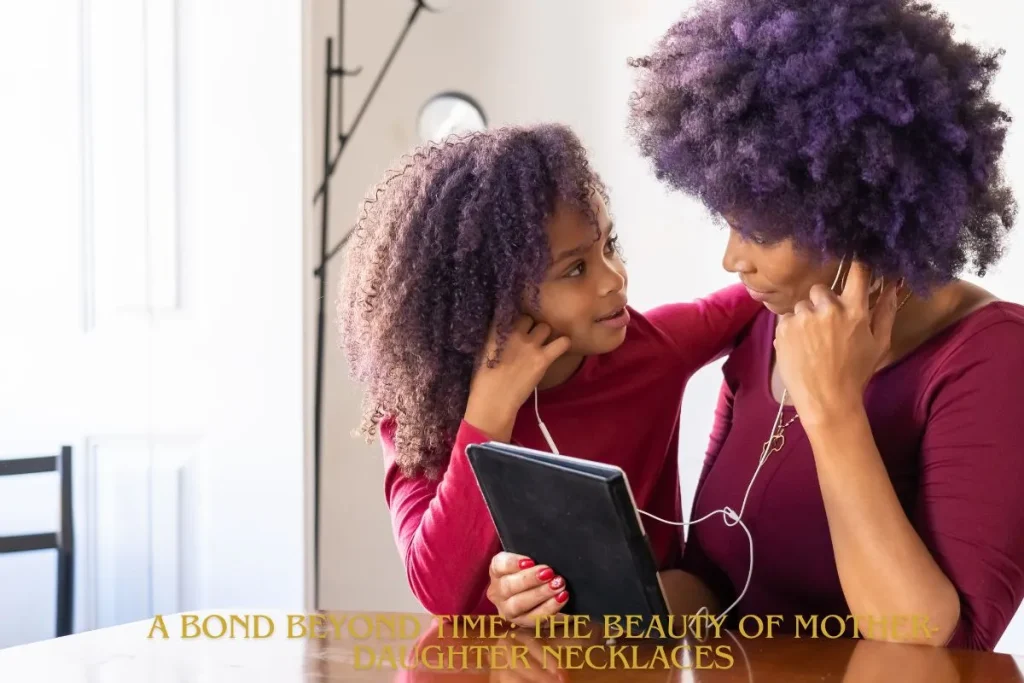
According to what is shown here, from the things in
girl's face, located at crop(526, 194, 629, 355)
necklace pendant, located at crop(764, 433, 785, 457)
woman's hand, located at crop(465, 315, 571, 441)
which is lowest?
necklace pendant, located at crop(764, 433, 785, 457)

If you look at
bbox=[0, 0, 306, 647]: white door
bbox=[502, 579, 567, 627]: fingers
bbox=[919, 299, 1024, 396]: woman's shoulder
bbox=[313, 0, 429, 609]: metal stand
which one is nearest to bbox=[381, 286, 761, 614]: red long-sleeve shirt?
bbox=[502, 579, 567, 627]: fingers

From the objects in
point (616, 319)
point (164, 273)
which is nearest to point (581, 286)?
point (616, 319)

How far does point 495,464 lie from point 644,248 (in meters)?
1.33

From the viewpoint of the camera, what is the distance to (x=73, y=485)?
201 cm

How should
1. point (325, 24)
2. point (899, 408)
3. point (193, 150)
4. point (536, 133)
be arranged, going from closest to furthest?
1. point (899, 408)
2. point (536, 133)
3. point (193, 150)
4. point (325, 24)

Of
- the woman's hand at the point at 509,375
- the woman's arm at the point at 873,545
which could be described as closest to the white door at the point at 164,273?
the woman's hand at the point at 509,375

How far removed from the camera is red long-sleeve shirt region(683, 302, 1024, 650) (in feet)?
3.36

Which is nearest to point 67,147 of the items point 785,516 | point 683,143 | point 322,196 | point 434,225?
point 322,196

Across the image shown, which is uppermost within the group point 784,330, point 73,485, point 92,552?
point 784,330

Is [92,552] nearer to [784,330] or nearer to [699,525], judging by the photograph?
[699,525]

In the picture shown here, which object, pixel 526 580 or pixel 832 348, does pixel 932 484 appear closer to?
pixel 832 348

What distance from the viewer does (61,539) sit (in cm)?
190

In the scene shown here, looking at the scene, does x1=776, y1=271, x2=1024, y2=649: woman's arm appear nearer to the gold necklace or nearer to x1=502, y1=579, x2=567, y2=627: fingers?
the gold necklace

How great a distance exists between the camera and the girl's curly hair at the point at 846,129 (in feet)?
3.35
